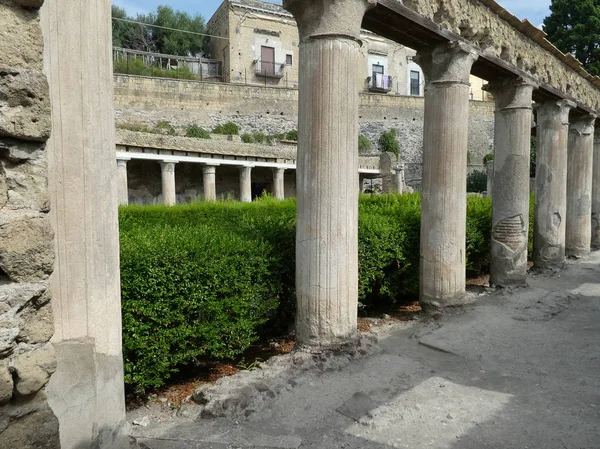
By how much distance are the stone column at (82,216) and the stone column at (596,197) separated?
1225 centimetres

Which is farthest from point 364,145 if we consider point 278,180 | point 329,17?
point 329,17

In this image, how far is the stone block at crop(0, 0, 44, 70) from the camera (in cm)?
164

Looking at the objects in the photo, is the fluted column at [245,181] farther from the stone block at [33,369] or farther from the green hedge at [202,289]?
the stone block at [33,369]

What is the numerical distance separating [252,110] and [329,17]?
23.9 m

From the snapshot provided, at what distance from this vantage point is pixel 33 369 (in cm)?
171

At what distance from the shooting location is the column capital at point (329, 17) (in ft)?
13.0

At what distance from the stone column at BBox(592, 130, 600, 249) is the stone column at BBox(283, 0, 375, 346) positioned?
9885mm


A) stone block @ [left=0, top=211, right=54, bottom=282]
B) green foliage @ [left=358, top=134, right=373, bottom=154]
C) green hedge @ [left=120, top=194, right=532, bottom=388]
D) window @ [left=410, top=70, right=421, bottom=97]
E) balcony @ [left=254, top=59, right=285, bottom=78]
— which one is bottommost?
green hedge @ [left=120, top=194, right=532, bottom=388]

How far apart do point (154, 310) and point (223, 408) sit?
0.89m

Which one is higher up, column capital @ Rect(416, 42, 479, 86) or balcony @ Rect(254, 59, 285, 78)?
balcony @ Rect(254, 59, 285, 78)

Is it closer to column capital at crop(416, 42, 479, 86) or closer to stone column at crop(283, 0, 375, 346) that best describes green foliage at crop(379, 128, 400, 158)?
column capital at crop(416, 42, 479, 86)

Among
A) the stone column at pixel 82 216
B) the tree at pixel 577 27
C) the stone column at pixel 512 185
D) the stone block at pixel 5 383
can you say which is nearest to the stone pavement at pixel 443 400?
the stone column at pixel 82 216

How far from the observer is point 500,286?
6996 mm

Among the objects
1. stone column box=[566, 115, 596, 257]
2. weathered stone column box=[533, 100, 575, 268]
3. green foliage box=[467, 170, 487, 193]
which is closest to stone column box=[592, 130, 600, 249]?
stone column box=[566, 115, 596, 257]
